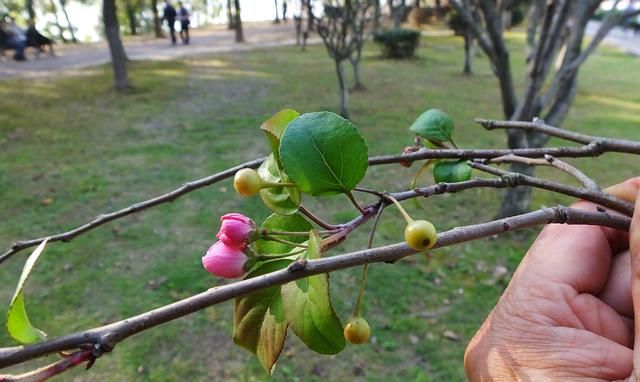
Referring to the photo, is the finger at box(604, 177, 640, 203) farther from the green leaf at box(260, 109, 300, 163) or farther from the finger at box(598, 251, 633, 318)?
the green leaf at box(260, 109, 300, 163)

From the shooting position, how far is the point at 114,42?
33.5 feet

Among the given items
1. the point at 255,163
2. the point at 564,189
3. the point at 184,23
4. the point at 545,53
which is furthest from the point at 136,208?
the point at 184,23

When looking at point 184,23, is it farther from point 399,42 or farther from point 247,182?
point 247,182

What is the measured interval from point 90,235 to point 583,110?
30.2ft

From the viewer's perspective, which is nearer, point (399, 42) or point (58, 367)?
point (58, 367)

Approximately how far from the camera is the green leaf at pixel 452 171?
0.97 m

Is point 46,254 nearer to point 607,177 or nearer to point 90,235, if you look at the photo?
point 90,235

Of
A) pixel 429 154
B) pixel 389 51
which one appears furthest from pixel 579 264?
pixel 389 51

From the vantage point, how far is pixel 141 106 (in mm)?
9422

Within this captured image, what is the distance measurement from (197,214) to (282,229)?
4.53 m

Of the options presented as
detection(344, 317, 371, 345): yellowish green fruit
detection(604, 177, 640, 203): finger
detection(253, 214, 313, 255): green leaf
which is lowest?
detection(604, 177, 640, 203): finger

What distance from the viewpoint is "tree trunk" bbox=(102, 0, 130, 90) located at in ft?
33.2

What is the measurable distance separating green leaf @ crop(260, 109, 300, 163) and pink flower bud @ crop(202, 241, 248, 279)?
0.54 ft

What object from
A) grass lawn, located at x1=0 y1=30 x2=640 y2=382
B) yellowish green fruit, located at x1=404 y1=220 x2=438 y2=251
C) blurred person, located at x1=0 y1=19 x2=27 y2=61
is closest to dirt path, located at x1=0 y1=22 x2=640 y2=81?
blurred person, located at x1=0 y1=19 x2=27 y2=61
